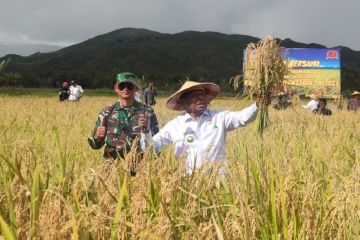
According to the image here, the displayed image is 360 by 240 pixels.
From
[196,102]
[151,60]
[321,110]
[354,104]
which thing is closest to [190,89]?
[196,102]

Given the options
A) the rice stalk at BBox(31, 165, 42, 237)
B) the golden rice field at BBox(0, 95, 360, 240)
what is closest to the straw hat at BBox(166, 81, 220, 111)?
the golden rice field at BBox(0, 95, 360, 240)

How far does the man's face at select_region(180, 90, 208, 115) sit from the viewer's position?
4.46m

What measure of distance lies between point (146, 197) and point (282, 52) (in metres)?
2.63

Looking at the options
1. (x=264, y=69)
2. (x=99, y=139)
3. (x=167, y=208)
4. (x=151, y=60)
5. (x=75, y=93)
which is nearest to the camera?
(x=167, y=208)

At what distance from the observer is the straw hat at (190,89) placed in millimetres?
4425

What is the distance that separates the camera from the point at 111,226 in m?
1.86

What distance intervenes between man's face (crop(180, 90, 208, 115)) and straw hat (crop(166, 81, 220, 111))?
0.05 metres

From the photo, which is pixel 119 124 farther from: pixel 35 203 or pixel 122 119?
pixel 35 203

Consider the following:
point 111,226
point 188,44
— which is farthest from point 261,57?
point 188,44

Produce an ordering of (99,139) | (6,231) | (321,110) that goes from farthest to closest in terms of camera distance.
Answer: (321,110)
(99,139)
(6,231)

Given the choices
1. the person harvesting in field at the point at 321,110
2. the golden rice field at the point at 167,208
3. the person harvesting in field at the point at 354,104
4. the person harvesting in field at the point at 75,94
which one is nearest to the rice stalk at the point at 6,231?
the golden rice field at the point at 167,208

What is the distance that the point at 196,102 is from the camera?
4500 millimetres

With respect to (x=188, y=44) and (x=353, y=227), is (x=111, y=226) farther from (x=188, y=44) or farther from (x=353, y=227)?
(x=188, y=44)

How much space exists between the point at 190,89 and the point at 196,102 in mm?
124
